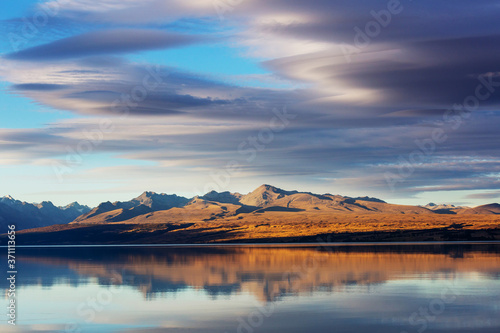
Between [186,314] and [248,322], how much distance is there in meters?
4.90

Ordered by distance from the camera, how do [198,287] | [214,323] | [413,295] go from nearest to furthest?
[214,323]
[413,295]
[198,287]

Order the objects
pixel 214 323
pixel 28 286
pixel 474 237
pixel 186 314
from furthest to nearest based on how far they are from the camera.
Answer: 1. pixel 474 237
2. pixel 28 286
3. pixel 186 314
4. pixel 214 323

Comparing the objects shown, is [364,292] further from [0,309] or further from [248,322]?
[0,309]

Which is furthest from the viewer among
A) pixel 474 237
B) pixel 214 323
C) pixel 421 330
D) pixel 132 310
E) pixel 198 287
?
pixel 474 237

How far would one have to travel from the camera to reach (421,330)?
2864cm

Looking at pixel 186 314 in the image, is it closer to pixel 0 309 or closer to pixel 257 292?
pixel 257 292

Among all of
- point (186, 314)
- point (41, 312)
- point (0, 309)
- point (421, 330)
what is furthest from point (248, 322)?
point (0, 309)

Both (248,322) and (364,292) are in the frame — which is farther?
(364,292)

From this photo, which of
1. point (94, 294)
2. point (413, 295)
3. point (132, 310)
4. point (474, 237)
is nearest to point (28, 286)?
point (94, 294)

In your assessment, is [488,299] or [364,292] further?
[364,292]

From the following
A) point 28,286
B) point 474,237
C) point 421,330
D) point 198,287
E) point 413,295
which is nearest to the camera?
point 421,330

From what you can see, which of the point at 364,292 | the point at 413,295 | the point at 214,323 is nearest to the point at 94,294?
the point at 214,323

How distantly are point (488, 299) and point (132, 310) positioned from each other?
2341 cm

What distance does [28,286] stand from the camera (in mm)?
52188
